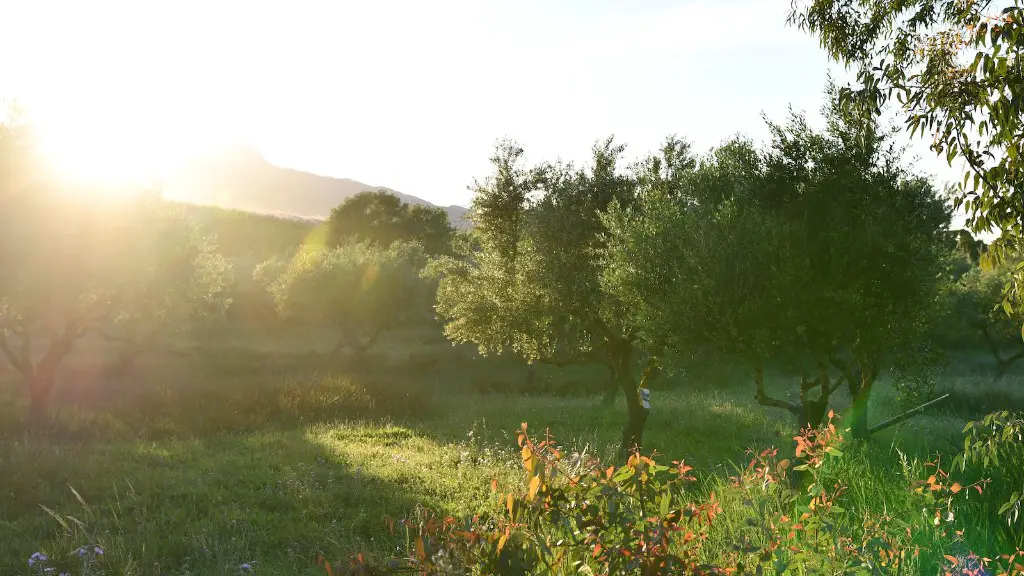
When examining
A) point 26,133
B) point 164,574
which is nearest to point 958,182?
point 164,574

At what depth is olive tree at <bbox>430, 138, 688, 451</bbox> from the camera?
66.7 feet

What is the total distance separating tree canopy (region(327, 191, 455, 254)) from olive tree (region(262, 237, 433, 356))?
28071 mm

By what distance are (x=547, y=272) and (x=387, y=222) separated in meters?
61.4

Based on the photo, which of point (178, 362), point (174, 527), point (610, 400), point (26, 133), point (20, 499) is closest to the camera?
point (174, 527)

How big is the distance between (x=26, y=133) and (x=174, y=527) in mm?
19555

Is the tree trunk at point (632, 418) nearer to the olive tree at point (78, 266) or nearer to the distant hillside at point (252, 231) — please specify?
the olive tree at point (78, 266)

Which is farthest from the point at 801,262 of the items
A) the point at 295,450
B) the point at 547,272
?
the point at 295,450

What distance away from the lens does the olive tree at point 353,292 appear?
44219mm

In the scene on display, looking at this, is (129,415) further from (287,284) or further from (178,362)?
(287,284)

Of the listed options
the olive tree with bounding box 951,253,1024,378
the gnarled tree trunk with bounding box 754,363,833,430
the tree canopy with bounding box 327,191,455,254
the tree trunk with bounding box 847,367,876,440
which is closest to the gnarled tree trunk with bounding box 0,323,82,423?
the gnarled tree trunk with bounding box 754,363,833,430

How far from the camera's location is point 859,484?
8547mm

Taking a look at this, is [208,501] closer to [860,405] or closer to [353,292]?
[860,405]

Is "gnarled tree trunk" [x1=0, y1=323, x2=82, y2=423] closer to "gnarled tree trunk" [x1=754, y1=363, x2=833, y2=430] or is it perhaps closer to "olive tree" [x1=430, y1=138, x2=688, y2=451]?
"olive tree" [x1=430, y1=138, x2=688, y2=451]

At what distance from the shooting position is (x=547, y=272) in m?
20.1
